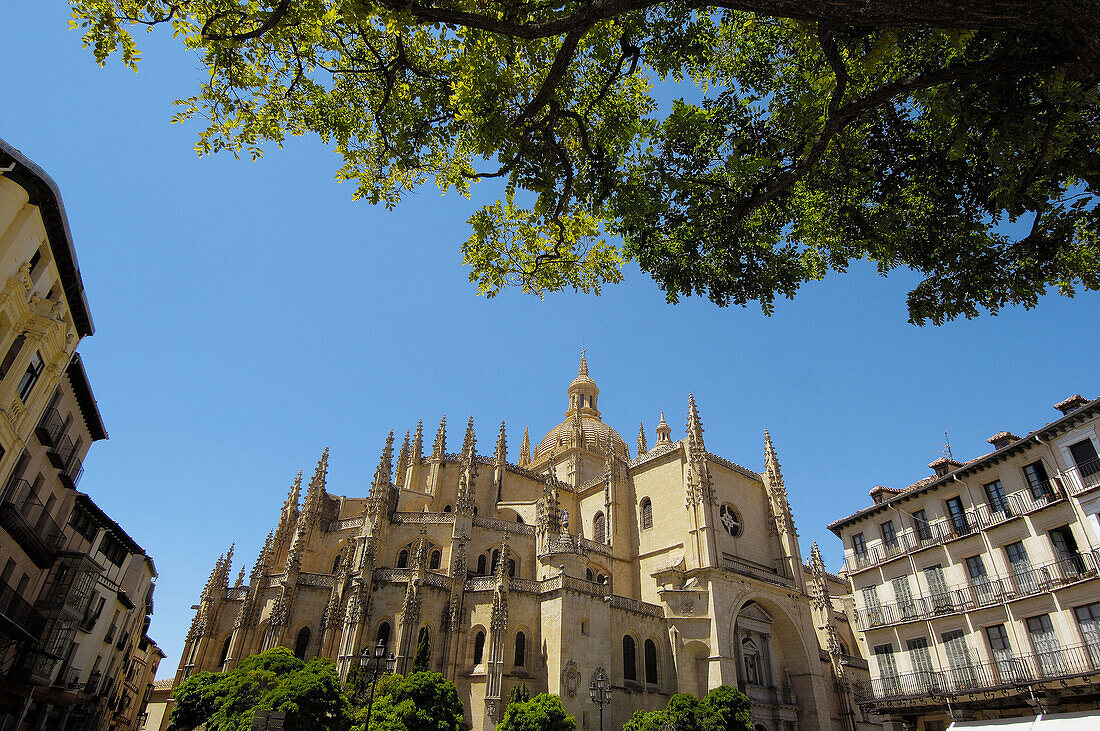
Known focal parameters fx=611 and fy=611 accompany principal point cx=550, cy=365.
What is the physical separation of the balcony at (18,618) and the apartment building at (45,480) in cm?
4

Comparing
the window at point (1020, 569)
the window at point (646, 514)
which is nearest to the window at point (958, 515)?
the window at point (1020, 569)

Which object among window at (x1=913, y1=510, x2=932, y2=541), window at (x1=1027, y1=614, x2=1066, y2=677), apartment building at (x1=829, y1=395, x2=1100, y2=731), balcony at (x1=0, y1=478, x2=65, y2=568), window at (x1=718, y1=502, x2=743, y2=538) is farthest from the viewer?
window at (x1=718, y1=502, x2=743, y2=538)

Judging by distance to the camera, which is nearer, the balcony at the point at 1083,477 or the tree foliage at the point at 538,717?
the balcony at the point at 1083,477

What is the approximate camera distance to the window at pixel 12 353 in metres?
13.9

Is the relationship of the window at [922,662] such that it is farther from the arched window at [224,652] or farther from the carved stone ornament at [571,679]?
the arched window at [224,652]

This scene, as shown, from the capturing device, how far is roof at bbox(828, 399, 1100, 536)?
18875mm

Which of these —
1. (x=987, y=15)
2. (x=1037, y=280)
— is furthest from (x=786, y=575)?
(x=987, y=15)

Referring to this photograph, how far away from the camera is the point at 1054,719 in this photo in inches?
626

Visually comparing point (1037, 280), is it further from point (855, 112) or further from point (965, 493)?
point (965, 493)

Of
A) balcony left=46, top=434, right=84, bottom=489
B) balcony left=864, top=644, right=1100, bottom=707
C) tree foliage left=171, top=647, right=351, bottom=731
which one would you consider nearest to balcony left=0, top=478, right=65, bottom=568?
balcony left=46, top=434, right=84, bottom=489

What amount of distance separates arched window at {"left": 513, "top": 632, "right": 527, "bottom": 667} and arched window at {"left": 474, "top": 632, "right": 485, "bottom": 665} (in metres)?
1.54

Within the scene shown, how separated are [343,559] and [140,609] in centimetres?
1381

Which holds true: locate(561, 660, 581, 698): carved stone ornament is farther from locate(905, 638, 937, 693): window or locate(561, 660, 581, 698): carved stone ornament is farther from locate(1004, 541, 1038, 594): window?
locate(1004, 541, 1038, 594): window

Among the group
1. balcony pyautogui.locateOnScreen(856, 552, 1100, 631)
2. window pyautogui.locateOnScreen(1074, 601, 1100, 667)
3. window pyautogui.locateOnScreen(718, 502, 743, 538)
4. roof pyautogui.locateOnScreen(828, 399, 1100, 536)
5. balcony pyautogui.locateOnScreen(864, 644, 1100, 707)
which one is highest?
window pyautogui.locateOnScreen(718, 502, 743, 538)
